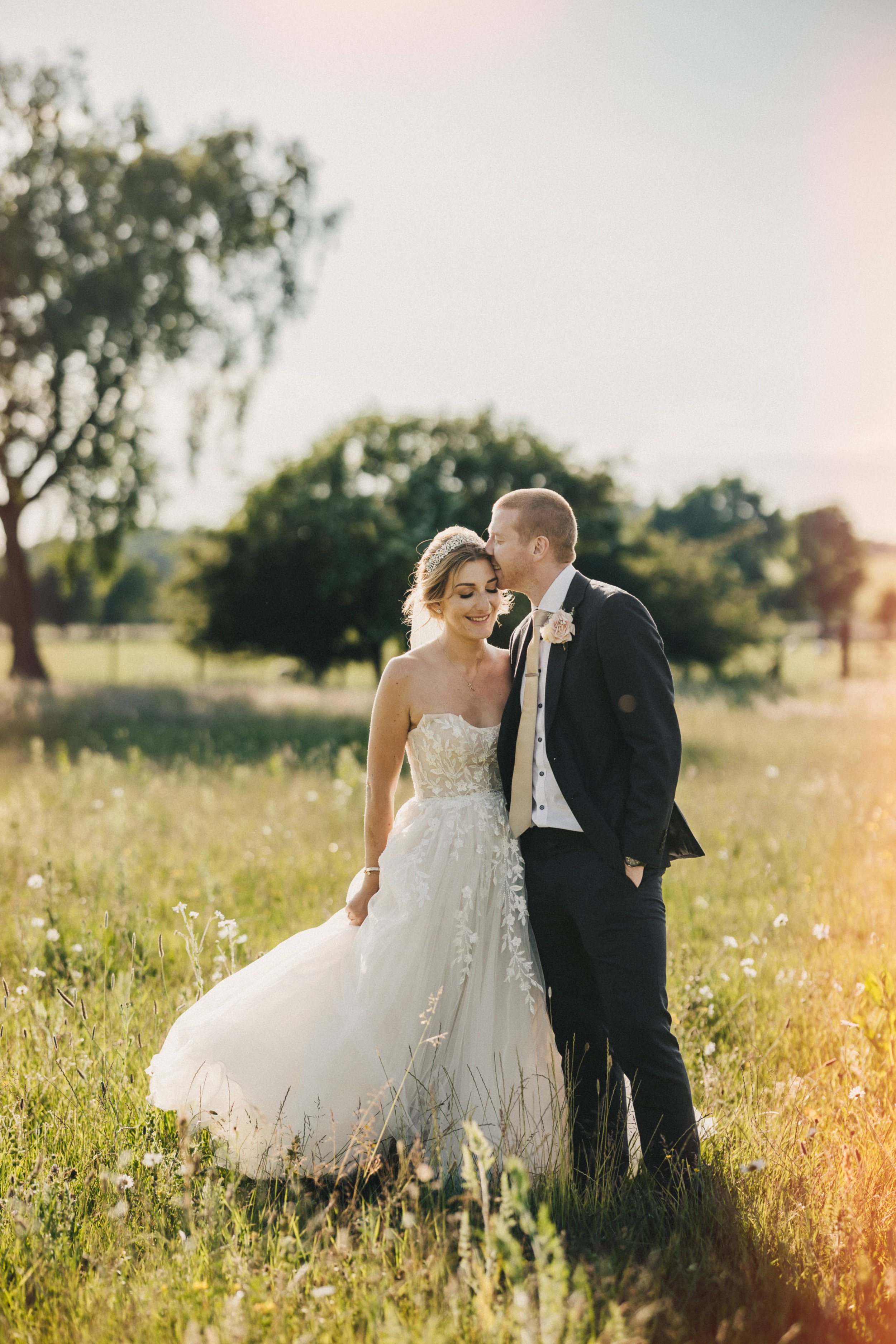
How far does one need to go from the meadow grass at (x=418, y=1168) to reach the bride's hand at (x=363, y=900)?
1.92 ft

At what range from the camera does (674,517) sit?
82.2 meters

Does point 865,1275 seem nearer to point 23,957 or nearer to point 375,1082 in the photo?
point 375,1082

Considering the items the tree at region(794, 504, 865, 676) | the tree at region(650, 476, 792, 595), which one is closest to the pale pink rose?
the tree at region(794, 504, 865, 676)

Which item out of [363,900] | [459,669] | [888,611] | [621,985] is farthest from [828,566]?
[621,985]

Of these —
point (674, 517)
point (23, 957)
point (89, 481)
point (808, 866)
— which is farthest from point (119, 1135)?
point (674, 517)

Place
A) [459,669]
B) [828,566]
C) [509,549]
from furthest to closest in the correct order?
1. [828,566]
2. [459,669]
3. [509,549]

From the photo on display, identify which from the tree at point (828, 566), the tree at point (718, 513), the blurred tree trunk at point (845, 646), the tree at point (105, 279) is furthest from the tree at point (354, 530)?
the tree at point (718, 513)

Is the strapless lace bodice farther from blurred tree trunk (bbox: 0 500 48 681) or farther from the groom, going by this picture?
blurred tree trunk (bbox: 0 500 48 681)

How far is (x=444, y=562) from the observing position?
149 inches

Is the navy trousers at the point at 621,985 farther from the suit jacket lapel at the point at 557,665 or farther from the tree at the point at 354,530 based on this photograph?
the tree at the point at 354,530

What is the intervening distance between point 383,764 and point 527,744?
65 centimetres

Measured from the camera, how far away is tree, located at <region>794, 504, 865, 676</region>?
188ft

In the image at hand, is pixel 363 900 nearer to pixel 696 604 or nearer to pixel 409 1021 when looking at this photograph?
pixel 409 1021

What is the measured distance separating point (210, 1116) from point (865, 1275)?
229cm
